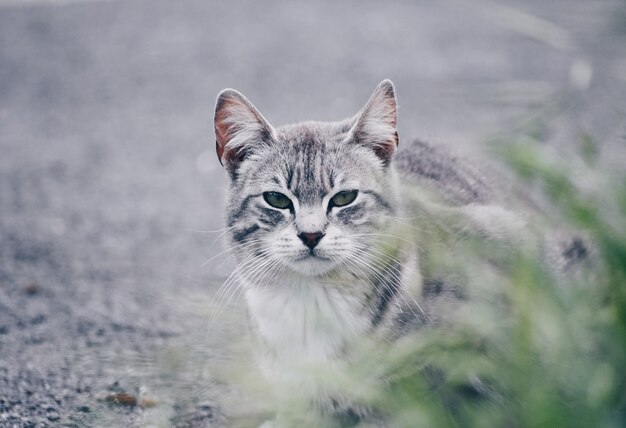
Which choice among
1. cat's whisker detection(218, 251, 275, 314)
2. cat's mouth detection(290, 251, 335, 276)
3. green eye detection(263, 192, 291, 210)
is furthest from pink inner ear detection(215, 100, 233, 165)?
cat's mouth detection(290, 251, 335, 276)

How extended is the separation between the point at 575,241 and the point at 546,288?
1716 millimetres

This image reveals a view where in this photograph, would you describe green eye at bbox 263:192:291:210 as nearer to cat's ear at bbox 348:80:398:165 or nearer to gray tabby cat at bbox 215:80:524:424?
gray tabby cat at bbox 215:80:524:424

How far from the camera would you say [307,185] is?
2.71 metres

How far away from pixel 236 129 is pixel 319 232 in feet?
1.94

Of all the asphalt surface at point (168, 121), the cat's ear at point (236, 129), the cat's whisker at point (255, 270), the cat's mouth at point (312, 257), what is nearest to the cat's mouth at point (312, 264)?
the cat's mouth at point (312, 257)

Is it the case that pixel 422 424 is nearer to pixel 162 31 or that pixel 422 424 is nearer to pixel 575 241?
pixel 575 241

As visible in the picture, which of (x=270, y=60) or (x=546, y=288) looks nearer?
(x=546, y=288)

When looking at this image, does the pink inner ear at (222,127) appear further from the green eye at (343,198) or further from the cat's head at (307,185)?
the green eye at (343,198)

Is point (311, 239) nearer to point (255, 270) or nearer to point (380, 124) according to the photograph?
point (255, 270)

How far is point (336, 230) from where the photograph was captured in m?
2.58

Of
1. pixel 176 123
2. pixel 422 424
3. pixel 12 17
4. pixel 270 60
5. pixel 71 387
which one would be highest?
pixel 12 17

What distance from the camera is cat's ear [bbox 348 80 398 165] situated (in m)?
2.71

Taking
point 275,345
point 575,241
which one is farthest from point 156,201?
point 575,241


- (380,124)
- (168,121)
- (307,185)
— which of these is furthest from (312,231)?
(168,121)
